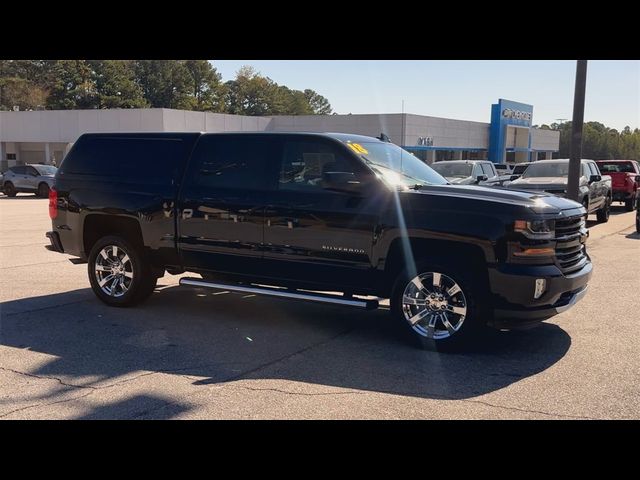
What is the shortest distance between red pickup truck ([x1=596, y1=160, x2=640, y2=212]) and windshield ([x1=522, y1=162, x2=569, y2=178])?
6.78 m

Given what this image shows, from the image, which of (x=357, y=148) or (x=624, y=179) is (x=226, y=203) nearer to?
(x=357, y=148)

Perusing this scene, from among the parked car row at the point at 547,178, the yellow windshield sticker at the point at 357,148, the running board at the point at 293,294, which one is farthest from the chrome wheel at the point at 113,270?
the parked car row at the point at 547,178

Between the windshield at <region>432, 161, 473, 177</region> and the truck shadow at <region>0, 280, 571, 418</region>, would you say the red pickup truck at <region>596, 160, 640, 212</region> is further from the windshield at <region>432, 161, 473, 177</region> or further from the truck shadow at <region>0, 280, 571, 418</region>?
the truck shadow at <region>0, 280, 571, 418</region>

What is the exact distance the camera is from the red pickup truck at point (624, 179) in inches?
883

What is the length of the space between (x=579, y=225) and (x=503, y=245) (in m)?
1.13

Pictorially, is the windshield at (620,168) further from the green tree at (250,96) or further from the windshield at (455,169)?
the green tree at (250,96)

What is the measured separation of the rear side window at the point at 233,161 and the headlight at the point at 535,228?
2603 mm

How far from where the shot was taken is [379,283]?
625 cm

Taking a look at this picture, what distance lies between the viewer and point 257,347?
240 inches

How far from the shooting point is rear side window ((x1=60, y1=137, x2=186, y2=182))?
736 cm

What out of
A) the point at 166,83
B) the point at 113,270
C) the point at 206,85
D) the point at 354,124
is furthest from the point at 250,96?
the point at 113,270

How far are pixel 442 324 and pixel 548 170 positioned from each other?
468 inches
